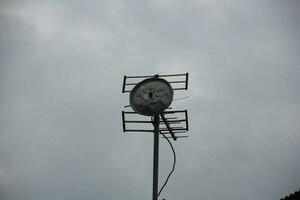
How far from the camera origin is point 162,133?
6.32 m

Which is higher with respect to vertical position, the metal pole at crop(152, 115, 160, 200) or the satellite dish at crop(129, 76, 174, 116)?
the satellite dish at crop(129, 76, 174, 116)

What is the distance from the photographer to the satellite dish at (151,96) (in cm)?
579

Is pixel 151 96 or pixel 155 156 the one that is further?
pixel 151 96

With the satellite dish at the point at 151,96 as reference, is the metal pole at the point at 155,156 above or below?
below

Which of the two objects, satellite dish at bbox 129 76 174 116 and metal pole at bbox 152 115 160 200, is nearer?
metal pole at bbox 152 115 160 200

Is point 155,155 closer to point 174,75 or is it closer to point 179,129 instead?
point 179,129

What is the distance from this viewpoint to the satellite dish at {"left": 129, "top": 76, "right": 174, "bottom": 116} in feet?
A: 19.0

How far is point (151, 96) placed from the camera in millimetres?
5891
